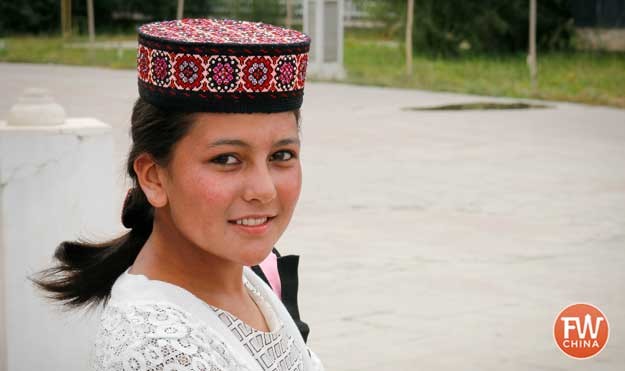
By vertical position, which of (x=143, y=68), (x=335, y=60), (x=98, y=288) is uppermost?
(x=143, y=68)

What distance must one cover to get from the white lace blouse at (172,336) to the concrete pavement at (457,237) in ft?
3.38

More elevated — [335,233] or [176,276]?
[176,276]

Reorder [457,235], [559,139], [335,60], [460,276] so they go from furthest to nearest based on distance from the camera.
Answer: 1. [335,60]
2. [559,139]
3. [457,235]
4. [460,276]

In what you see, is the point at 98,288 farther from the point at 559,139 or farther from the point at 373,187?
the point at 559,139

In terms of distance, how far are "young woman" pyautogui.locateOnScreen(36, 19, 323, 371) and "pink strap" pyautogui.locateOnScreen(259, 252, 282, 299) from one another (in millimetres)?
283

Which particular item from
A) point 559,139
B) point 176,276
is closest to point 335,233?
point 559,139

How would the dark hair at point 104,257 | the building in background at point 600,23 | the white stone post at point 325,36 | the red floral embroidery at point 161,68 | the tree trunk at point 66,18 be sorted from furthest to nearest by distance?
the tree trunk at point 66,18 < the building in background at point 600,23 < the white stone post at point 325,36 < the dark hair at point 104,257 < the red floral embroidery at point 161,68

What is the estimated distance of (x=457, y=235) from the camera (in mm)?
7602

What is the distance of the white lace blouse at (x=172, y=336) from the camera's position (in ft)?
5.24

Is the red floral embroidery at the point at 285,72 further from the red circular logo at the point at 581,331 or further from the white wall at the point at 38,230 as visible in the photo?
the red circular logo at the point at 581,331

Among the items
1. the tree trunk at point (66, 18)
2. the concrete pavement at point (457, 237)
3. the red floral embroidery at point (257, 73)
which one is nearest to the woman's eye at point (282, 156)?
the red floral embroidery at point (257, 73)

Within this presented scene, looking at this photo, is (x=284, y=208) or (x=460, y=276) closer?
(x=284, y=208)

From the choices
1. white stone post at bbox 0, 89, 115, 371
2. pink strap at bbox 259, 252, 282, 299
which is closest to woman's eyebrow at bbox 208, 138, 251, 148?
pink strap at bbox 259, 252, 282, 299

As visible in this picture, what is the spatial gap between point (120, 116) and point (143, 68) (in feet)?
42.0
